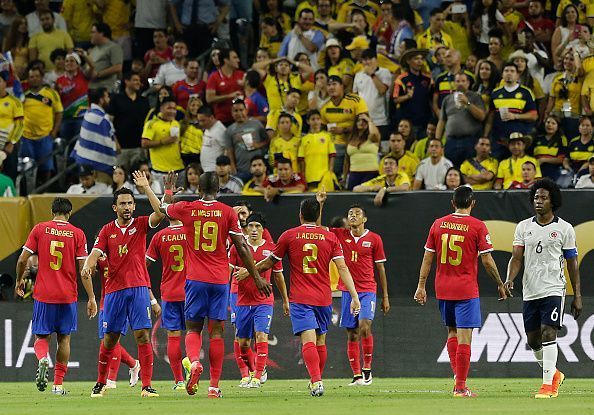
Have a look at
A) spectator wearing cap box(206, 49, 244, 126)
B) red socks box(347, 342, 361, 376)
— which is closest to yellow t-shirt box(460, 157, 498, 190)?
red socks box(347, 342, 361, 376)

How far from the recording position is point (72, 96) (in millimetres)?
26406

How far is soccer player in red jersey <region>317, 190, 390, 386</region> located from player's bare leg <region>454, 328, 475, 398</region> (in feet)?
11.9

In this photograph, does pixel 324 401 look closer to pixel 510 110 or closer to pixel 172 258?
pixel 172 258

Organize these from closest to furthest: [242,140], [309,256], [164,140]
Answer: [309,256] < [242,140] < [164,140]

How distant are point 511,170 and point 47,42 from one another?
36.3 feet

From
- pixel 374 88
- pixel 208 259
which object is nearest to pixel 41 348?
pixel 208 259

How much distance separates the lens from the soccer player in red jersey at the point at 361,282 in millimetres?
18891

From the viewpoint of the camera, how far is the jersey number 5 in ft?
50.8

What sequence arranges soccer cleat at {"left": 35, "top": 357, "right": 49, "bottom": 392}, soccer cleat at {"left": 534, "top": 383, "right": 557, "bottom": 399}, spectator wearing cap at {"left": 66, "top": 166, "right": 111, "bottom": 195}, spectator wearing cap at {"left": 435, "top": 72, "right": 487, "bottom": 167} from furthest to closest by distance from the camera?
spectator wearing cap at {"left": 66, "top": 166, "right": 111, "bottom": 195} < spectator wearing cap at {"left": 435, "top": 72, "right": 487, "bottom": 167} < soccer cleat at {"left": 35, "top": 357, "right": 49, "bottom": 392} < soccer cleat at {"left": 534, "top": 383, "right": 557, "bottom": 399}

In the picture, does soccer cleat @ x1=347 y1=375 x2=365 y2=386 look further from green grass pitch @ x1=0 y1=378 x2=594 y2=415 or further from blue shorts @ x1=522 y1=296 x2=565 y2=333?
blue shorts @ x1=522 y1=296 x2=565 y2=333

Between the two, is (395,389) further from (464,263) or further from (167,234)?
(167,234)

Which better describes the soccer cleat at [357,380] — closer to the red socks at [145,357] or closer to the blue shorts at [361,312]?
the blue shorts at [361,312]

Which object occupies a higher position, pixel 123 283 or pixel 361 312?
pixel 123 283

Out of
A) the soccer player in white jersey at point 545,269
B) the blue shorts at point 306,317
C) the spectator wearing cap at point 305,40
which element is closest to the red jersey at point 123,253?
the blue shorts at point 306,317
